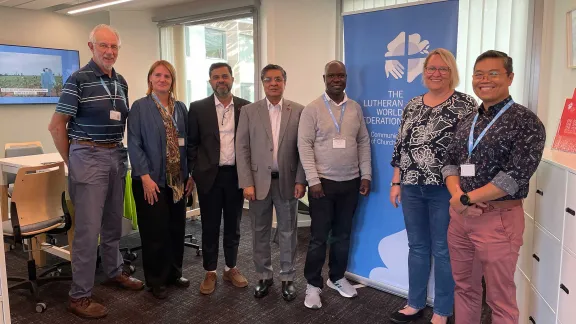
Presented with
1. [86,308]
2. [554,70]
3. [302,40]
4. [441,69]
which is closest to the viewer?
[441,69]

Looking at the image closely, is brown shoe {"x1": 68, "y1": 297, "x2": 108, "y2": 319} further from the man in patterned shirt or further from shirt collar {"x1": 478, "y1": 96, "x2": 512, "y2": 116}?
shirt collar {"x1": 478, "y1": 96, "x2": 512, "y2": 116}

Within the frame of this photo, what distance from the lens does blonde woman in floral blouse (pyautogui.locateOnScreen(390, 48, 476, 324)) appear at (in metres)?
2.26

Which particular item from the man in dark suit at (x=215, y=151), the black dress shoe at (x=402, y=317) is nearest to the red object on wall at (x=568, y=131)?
the black dress shoe at (x=402, y=317)

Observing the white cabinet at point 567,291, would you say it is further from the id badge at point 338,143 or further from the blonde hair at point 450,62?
the id badge at point 338,143

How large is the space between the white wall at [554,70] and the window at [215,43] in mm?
4010

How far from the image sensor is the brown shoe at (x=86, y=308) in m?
2.66

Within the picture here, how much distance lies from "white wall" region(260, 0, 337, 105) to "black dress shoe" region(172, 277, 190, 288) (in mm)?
2437

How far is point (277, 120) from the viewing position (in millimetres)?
2756

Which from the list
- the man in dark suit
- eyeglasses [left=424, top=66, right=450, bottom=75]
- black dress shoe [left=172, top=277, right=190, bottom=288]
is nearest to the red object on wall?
eyeglasses [left=424, top=66, right=450, bottom=75]

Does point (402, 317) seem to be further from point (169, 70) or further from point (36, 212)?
point (36, 212)

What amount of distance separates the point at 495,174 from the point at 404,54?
114 centimetres

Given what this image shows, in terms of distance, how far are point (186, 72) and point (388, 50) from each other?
4027mm

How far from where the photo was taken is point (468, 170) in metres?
1.92

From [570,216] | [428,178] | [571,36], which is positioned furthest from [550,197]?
[571,36]
